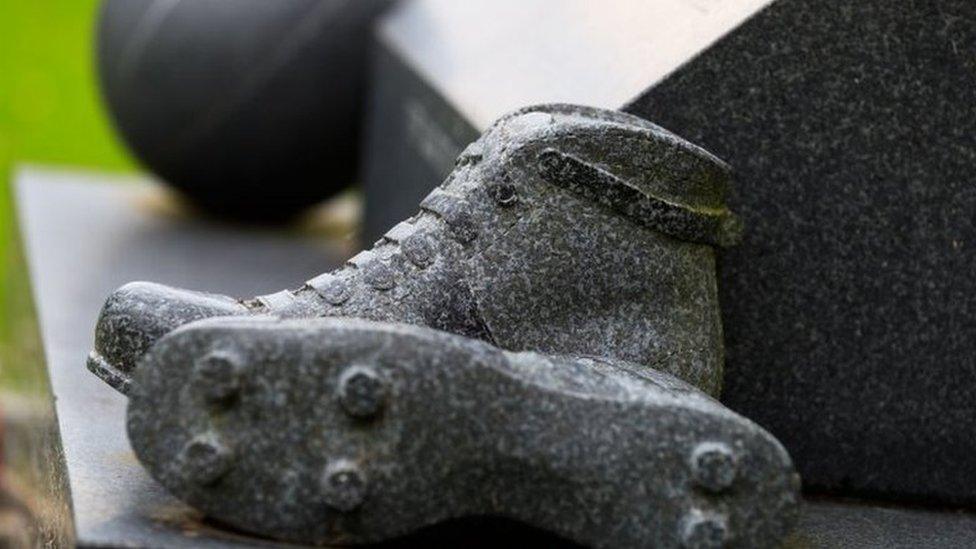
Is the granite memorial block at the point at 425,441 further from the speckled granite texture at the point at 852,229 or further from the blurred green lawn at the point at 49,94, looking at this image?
the blurred green lawn at the point at 49,94

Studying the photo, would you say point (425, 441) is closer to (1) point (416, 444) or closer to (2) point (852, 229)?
(1) point (416, 444)

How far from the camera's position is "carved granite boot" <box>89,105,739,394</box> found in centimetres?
309

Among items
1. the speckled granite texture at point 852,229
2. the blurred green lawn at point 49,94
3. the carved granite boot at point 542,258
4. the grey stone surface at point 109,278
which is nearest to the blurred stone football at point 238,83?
the grey stone surface at point 109,278

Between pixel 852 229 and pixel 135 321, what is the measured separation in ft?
4.36

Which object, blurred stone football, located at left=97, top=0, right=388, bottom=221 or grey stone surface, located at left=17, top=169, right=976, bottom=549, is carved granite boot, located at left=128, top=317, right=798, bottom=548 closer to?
grey stone surface, located at left=17, top=169, right=976, bottom=549

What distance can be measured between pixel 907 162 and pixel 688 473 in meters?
1.13

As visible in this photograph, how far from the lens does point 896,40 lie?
3.49 meters

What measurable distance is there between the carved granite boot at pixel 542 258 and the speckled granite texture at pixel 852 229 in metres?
0.34

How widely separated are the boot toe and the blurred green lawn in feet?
15.7

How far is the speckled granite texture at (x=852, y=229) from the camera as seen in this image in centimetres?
349

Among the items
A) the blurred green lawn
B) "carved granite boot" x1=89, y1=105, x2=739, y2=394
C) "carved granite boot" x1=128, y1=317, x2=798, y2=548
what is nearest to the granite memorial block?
"carved granite boot" x1=128, y1=317, x2=798, y2=548

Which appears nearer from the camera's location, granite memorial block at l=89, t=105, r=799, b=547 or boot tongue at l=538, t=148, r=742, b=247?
granite memorial block at l=89, t=105, r=799, b=547

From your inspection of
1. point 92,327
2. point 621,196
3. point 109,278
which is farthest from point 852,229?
point 109,278

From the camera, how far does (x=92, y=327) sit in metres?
4.46
